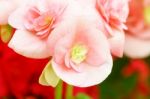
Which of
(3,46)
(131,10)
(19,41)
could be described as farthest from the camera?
(131,10)

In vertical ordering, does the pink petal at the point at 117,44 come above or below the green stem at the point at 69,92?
above

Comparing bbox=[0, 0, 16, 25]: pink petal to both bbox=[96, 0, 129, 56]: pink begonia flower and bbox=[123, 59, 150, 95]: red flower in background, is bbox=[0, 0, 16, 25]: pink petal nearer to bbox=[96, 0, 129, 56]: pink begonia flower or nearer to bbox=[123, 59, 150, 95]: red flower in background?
bbox=[96, 0, 129, 56]: pink begonia flower

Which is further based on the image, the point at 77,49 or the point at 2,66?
the point at 2,66

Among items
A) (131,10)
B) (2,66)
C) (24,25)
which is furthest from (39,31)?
(131,10)

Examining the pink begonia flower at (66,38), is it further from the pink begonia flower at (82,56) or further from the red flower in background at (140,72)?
the red flower in background at (140,72)

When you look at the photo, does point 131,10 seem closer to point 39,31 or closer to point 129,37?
point 129,37

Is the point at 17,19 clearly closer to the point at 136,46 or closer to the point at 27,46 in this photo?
the point at 27,46

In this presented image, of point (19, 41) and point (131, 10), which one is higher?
point (19, 41)

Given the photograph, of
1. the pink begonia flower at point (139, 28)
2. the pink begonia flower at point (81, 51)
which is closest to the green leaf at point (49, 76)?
the pink begonia flower at point (81, 51)
